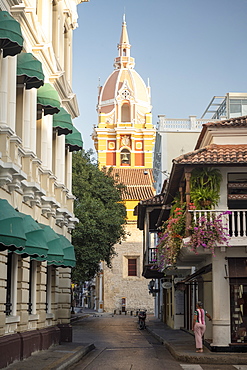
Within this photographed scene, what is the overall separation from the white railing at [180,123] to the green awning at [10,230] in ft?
145

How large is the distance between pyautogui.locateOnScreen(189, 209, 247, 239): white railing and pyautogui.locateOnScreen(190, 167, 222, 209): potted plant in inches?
12.7

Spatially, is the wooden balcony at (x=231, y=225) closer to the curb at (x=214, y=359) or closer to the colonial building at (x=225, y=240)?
the colonial building at (x=225, y=240)

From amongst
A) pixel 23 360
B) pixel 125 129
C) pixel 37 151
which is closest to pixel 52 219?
pixel 37 151

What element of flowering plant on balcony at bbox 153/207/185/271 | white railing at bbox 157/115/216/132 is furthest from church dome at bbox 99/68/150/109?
flowering plant on balcony at bbox 153/207/185/271

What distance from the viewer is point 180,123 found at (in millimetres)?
59250

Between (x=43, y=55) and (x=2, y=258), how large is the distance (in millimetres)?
7759

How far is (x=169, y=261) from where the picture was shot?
81.2 ft

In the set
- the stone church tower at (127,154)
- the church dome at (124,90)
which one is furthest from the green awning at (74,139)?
the church dome at (124,90)

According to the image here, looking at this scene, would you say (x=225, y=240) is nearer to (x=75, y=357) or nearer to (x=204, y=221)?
(x=204, y=221)

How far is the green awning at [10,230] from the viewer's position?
13742 millimetres

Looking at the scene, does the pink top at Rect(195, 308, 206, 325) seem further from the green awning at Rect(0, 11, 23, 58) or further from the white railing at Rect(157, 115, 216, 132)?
the white railing at Rect(157, 115, 216, 132)

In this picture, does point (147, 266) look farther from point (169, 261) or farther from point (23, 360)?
point (23, 360)

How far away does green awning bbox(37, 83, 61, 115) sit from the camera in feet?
68.2

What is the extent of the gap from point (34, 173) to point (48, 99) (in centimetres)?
247
